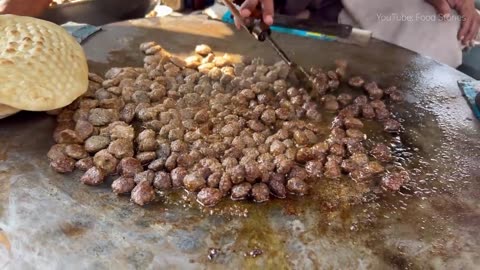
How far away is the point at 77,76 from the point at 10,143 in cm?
30

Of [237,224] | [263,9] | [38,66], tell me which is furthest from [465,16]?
[38,66]

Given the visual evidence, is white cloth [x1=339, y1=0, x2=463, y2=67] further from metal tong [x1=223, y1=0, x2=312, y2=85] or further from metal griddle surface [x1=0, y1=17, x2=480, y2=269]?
metal griddle surface [x1=0, y1=17, x2=480, y2=269]

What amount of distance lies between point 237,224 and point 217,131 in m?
0.40

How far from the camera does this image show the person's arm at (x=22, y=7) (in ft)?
6.02

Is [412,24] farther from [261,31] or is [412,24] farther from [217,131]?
[217,131]

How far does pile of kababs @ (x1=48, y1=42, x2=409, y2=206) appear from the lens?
4.25ft

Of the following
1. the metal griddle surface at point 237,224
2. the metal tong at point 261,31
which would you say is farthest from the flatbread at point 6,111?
the metal tong at point 261,31

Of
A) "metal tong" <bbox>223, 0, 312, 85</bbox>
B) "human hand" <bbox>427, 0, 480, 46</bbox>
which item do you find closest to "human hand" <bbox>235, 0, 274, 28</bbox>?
"metal tong" <bbox>223, 0, 312, 85</bbox>

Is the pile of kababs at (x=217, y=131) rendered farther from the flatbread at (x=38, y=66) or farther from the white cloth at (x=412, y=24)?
the white cloth at (x=412, y=24)

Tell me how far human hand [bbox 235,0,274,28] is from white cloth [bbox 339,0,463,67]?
716 millimetres

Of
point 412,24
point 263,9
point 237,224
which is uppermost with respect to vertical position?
point 263,9

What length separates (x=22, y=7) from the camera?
6.12ft

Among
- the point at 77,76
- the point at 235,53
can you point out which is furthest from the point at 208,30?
the point at 77,76

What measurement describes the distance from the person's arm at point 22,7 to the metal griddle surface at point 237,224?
1.94 ft
